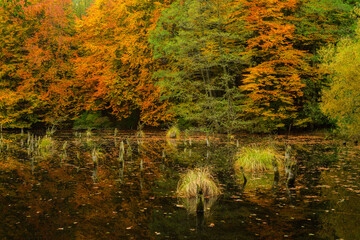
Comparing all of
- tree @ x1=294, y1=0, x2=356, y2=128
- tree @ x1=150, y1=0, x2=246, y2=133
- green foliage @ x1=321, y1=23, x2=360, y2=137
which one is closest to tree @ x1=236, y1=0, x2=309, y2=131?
tree @ x1=294, y1=0, x2=356, y2=128

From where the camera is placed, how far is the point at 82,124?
38.6 m

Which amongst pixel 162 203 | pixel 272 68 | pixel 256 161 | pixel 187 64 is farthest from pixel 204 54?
pixel 162 203

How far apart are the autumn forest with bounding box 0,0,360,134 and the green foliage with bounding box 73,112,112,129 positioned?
130 mm

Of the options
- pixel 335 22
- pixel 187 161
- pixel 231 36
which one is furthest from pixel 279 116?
pixel 187 161

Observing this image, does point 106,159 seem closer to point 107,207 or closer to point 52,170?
point 52,170

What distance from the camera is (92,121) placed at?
3900 centimetres

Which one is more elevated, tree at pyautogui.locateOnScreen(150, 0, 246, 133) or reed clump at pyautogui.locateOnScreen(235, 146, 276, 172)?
tree at pyautogui.locateOnScreen(150, 0, 246, 133)

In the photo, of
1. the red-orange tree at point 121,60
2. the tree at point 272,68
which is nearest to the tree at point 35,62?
the red-orange tree at point 121,60

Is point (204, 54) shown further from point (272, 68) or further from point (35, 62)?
point (35, 62)

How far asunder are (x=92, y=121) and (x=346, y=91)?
26.8 m

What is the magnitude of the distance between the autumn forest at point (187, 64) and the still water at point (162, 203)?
1217cm

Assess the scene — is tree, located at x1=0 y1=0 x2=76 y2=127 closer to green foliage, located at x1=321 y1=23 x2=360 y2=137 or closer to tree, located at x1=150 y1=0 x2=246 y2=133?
tree, located at x1=150 y1=0 x2=246 y2=133

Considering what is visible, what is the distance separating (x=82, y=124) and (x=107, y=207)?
31088mm

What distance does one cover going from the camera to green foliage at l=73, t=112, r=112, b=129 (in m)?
38.6
